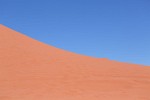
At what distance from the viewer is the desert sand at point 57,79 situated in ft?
36.4

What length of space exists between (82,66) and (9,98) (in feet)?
25.3

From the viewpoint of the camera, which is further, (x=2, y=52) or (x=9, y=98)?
(x=2, y=52)

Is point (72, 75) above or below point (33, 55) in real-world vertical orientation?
below

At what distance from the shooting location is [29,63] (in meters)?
17.0

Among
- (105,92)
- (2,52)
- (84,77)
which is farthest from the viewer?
(2,52)

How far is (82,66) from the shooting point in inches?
691

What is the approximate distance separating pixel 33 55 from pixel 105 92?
8411 mm

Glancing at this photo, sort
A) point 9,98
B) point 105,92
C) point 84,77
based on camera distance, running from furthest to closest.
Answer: point 84,77 < point 105,92 < point 9,98

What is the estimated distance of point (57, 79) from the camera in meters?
13.9

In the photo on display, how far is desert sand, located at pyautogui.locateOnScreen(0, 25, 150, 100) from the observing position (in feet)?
36.4

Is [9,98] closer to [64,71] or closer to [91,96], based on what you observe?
[91,96]

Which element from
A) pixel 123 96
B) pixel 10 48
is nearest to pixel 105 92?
pixel 123 96

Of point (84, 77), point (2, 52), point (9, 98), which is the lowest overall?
point (9, 98)

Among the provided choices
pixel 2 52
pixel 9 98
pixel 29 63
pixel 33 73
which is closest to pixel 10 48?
pixel 2 52
